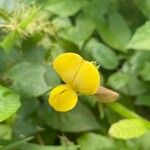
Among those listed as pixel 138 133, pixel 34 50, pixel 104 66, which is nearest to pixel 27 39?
pixel 34 50

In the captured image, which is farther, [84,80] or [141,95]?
[141,95]

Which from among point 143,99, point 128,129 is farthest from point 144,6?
point 128,129

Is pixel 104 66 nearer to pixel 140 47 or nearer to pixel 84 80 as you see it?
pixel 140 47

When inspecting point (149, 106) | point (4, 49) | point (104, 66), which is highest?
point (4, 49)

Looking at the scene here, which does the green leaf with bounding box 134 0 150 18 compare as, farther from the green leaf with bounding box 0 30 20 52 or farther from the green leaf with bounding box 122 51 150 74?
the green leaf with bounding box 0 30 20 52

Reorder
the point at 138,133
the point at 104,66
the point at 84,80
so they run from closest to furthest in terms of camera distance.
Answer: the point at 84,80
the point at 138,133
the point at 104,66

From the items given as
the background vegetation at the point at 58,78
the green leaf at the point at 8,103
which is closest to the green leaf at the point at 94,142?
the background vegetation at the point at 58,78

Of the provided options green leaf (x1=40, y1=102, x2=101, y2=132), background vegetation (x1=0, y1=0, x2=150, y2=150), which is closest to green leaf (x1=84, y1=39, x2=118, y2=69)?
background vegetation (x1=0, y1=0, x2=150, y2=150)
